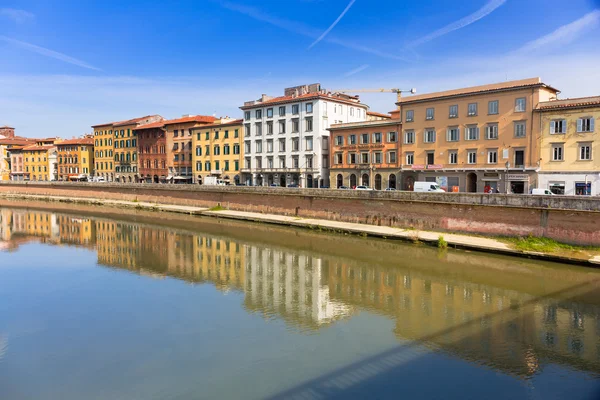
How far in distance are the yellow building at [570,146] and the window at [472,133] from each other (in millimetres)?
5853

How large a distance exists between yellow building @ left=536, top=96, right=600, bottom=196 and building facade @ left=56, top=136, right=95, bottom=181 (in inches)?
3535

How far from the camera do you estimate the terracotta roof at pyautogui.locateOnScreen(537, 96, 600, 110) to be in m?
35.7

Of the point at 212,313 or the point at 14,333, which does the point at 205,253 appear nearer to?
the point at 212,313

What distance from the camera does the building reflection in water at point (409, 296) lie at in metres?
14.5

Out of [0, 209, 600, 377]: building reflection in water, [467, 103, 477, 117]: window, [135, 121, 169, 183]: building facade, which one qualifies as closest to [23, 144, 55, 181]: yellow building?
[135, 121, 169, 183]: building facade

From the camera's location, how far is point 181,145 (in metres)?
76.6

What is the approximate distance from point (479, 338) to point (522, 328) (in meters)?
2.09

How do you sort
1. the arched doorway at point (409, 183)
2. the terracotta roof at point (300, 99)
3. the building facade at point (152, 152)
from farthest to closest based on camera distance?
the building facade at point (152, 152), the terracotta roof at point (300, 99), the arched doorway at point (409, 183)

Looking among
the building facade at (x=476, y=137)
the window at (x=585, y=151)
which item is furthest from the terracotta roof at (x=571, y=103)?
the window at (x=585, y=151)

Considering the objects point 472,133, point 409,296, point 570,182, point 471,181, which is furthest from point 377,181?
point 409,296

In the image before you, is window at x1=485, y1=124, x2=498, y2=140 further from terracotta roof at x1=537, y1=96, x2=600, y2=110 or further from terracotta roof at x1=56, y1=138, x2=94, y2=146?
terracotta roof at x1=56, y1=138, x2=94, y2=146

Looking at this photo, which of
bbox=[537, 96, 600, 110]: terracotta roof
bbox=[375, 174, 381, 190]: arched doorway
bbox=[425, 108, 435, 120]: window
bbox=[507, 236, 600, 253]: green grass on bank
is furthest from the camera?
bbox=[375, 174, 381, 190]: arched doorway

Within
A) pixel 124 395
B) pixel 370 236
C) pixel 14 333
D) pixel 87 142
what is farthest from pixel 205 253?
pixel 87 142

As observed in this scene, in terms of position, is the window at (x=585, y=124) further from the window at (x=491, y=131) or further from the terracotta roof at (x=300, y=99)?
the terracotta roof at (x=300, y=99)
